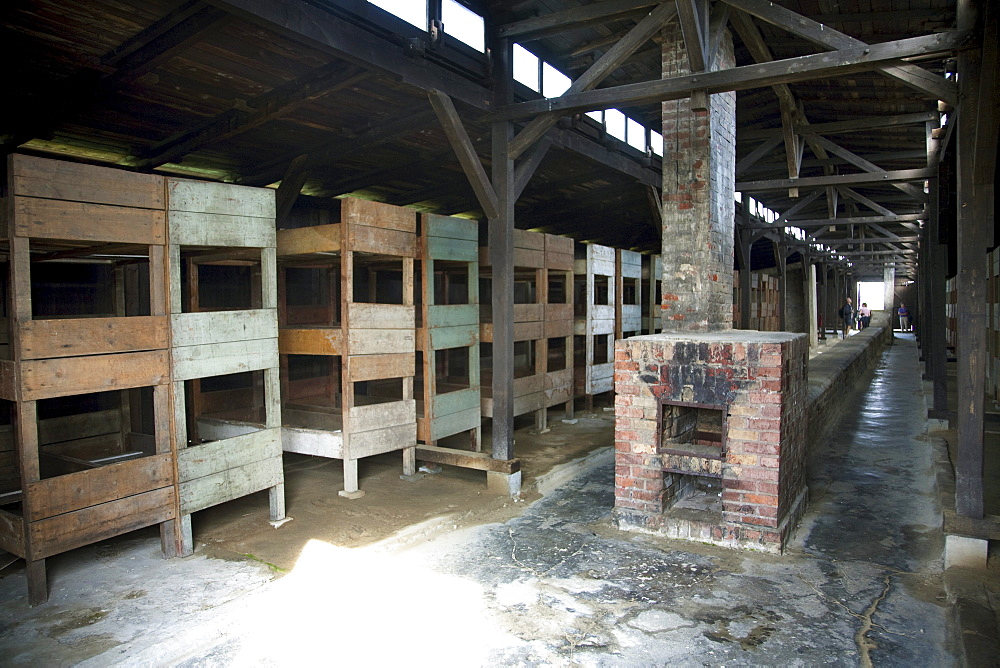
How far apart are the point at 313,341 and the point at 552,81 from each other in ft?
14.3

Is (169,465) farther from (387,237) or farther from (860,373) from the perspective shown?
(860,373)

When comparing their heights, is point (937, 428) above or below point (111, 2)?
below

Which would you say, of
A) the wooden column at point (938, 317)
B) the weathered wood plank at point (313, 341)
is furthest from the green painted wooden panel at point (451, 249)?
the wooden column at point (938, 317)

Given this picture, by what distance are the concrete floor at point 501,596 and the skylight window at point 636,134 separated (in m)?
6.09

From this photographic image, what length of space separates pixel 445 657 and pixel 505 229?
3.89m

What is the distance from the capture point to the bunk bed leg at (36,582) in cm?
357

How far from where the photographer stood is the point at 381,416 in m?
5.90

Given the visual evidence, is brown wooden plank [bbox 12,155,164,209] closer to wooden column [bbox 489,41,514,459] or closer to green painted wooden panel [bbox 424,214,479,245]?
green painted wooden panel [bbox 424,214,479,245]

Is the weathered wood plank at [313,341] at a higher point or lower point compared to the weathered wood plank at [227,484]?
higher

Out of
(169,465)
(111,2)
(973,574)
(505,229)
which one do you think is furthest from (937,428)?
(111,2)

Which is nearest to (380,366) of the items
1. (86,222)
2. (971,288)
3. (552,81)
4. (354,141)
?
(354,141)

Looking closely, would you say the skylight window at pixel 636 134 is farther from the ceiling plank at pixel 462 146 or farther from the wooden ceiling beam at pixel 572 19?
the ceiling plank at pixel 462 146

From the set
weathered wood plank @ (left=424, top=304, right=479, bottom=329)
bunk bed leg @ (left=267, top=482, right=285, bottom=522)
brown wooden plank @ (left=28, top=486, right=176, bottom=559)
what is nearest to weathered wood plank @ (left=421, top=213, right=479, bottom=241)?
weathered wood plank @ (left=424, top=304, right=479, bottom=329)

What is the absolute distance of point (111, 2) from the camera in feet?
13.6
